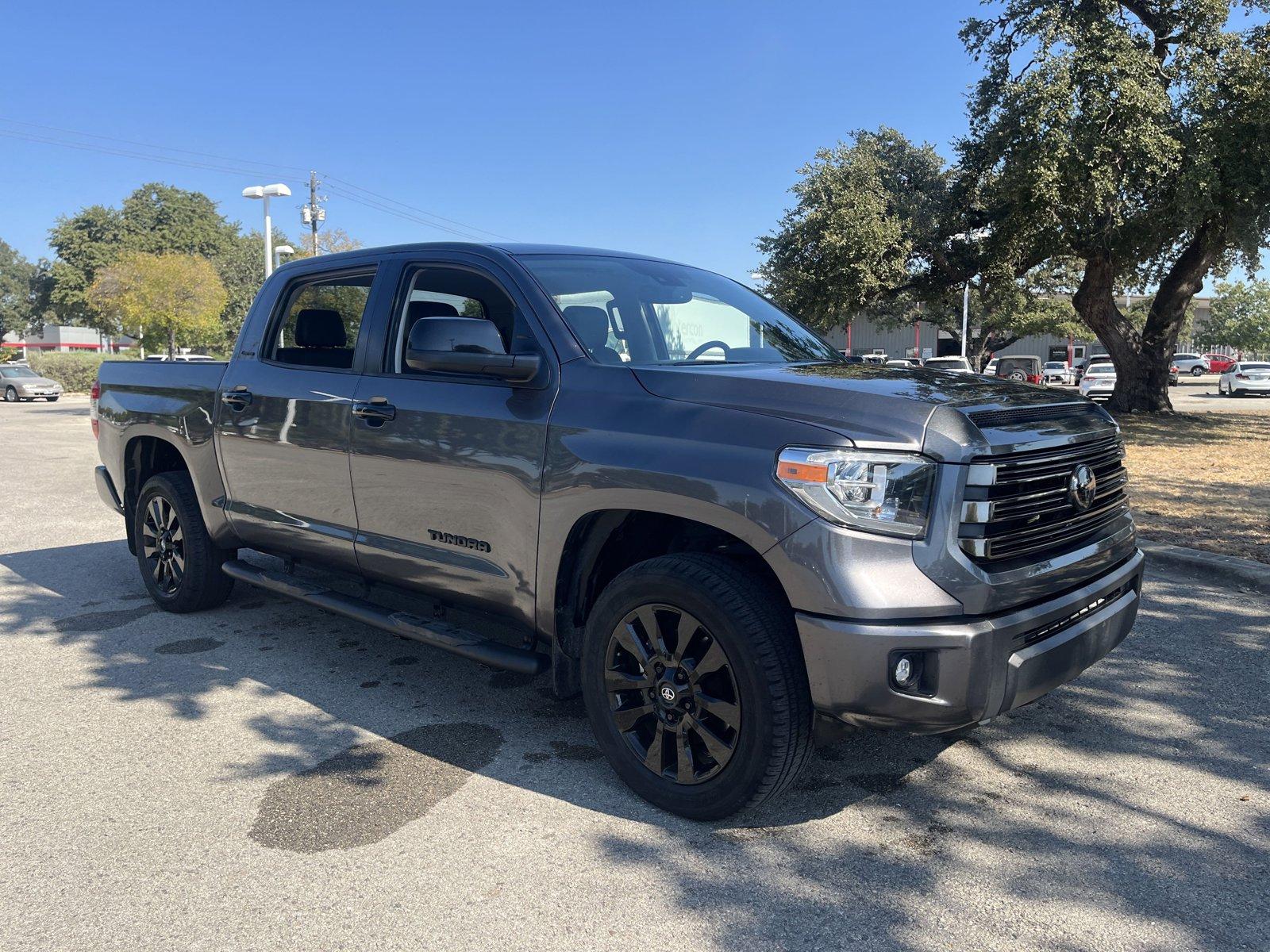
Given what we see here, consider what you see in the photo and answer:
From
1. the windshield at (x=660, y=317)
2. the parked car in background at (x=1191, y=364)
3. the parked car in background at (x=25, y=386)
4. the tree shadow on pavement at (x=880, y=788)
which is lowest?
the parked car in background at (x=25, y=386)

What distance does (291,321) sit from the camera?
498 centimetres

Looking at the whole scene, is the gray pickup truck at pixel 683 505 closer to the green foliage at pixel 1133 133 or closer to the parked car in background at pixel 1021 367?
the green foliage at pixel 1133 133

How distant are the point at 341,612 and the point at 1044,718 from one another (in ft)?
10.0

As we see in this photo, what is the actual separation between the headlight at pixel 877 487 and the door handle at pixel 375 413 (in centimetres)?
197

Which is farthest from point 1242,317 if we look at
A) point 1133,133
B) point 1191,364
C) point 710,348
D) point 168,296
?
point 710,348

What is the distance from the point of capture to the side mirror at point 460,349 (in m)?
3.46

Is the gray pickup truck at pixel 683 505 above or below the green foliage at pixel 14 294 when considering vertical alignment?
below

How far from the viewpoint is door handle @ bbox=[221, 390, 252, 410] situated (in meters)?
4.81

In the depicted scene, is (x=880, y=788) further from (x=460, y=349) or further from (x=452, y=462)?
(x=460, y=349)

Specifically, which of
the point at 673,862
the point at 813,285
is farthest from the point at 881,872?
the point at 813,285

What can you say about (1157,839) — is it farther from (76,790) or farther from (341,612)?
(76,790)

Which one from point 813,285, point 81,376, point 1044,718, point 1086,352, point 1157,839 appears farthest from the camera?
point 1086,352

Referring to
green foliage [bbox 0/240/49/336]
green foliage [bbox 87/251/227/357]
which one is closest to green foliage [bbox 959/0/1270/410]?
green foliage [bbox 87/251/227/357]

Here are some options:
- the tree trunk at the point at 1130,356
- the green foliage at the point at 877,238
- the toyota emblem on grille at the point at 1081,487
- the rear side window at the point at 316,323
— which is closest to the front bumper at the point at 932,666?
the toyota emblem on grille at the point at 1081,487
